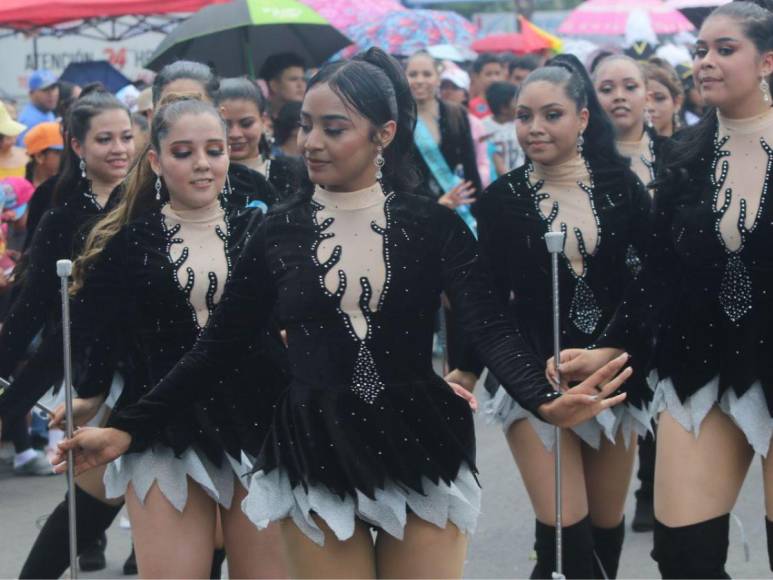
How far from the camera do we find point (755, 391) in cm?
462

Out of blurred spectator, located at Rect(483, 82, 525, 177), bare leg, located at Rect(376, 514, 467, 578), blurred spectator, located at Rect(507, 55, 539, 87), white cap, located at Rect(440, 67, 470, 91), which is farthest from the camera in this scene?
white cap, located at Rect(440, 67, 470, 91)

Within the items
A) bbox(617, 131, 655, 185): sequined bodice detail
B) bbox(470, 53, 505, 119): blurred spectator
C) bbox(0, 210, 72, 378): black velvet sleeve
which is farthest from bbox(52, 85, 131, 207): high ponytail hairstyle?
bbox(470, 53, 505, 119): blurred spectator

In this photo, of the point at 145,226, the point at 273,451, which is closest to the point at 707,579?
the point at 273,451

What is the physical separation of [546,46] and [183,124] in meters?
14.8

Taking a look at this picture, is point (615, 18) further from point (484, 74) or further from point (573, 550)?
point (573, 550)

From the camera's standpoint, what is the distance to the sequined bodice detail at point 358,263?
4.10 meters

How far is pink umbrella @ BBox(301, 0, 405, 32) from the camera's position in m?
16.3

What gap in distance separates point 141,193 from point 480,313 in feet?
5.42

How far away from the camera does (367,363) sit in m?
4.10

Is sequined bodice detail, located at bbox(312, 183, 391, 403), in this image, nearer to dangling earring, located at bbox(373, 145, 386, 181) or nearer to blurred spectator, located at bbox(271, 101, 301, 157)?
dangling earring, located at bbox(373, 145, 386, 181)

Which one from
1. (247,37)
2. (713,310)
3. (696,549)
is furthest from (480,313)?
(247,37)

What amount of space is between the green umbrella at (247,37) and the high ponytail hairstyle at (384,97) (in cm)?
566

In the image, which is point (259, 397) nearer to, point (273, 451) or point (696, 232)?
point (273, 451)

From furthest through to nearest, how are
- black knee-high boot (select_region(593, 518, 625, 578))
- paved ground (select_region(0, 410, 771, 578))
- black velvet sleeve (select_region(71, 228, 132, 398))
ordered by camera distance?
paved ground (select_region(0, 410, 771, 578)), black knee-high boot (select_region(593, 518, 625, 578)), black velvet sleeve (select_region(71, 228, 132, 398))
